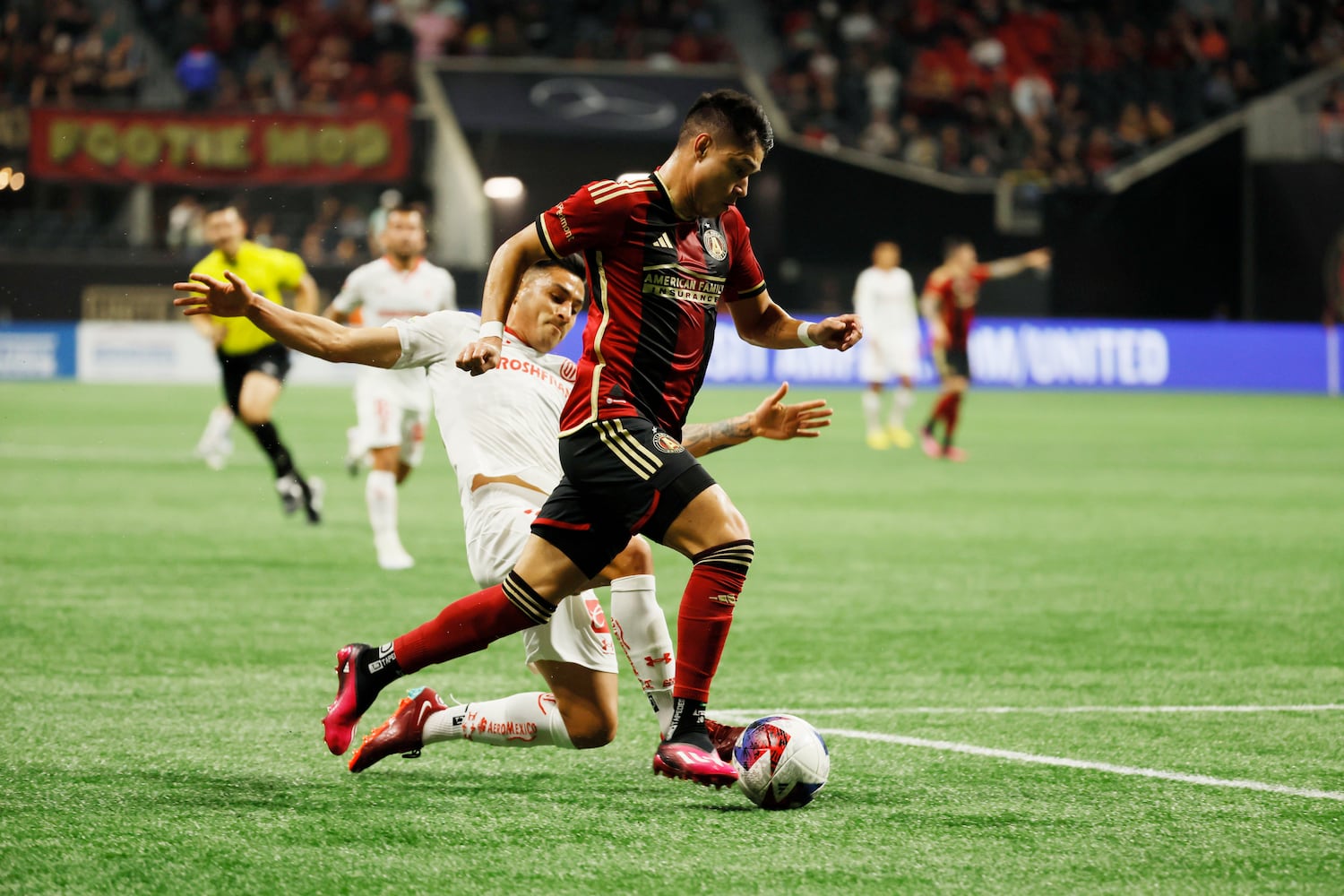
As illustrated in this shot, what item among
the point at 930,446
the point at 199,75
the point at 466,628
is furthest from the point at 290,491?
the point at 199,75

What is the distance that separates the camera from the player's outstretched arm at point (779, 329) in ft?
17.9

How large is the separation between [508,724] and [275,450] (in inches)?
272

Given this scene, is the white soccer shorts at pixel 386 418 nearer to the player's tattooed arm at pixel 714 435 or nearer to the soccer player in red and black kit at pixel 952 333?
the player's tattooed arm at pixel 714 435

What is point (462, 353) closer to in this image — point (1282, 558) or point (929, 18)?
point (1282, 558)

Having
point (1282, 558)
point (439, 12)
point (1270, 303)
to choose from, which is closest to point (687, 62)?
point (439, 12)

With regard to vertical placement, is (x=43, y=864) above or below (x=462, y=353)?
below

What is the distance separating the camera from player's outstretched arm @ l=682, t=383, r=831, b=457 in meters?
5.41

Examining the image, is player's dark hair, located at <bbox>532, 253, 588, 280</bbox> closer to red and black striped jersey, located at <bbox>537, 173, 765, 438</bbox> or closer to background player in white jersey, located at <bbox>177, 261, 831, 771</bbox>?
background player in white jersey, located at <bbox>177, 261, 831, 771</bbox>

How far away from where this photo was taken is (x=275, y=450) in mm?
11836

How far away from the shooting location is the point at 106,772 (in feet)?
16.9

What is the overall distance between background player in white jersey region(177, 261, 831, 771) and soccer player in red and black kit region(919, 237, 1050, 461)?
13.2 m

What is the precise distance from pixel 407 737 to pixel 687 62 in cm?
2879

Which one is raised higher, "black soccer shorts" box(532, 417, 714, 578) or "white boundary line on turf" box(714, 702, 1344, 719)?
"black soccer shorts" box(532, 417, 714, 578)

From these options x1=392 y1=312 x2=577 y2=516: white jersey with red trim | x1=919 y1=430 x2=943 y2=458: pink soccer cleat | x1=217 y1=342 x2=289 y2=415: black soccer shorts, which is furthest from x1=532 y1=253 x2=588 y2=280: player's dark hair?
x1=919 y1=430 x2=943 y2=458: pink soccer cleat
